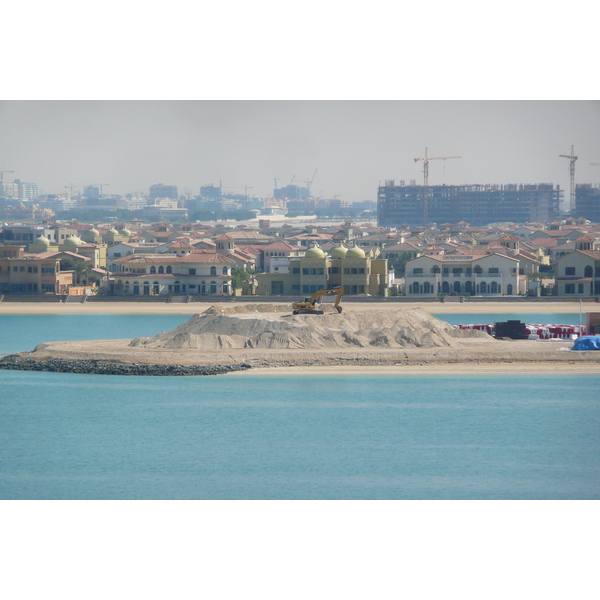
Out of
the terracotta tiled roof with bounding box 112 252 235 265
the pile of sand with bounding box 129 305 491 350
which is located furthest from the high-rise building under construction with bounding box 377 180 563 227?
the pile of sand with bounding box 129 305 491 350

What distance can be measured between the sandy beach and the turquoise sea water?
77.3 feet

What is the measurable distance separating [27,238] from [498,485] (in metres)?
85.1

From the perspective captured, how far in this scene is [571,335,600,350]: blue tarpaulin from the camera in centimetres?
3978

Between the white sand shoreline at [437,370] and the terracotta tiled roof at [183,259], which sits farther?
the terracotta tiled roof at [183,259]

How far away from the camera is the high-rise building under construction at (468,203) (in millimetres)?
170500

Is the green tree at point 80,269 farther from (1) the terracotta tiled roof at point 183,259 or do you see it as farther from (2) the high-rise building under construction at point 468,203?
(2) the high-rise building under construction at point 468,203

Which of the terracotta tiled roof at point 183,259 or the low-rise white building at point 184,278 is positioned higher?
the terracotta tiled roof at point 183,259

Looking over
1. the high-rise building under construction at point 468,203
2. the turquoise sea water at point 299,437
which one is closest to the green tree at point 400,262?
the turquoise sea water at point 299,437

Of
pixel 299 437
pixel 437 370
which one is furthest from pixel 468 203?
pixel 299 437

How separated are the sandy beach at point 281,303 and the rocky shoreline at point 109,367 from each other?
2164 cm

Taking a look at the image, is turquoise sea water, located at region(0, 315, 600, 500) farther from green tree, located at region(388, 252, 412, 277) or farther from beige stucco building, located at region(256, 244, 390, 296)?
green tree, located at region(388, 252, 412, 277)

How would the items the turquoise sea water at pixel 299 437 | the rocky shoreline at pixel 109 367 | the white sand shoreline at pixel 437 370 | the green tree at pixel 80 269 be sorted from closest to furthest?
the turquoise sea water at pixel 299 437 → the white sand shoreline at pixel 437 370 → the rocky shoreline at pixel 109 367 → the green tree at pixel 80 269

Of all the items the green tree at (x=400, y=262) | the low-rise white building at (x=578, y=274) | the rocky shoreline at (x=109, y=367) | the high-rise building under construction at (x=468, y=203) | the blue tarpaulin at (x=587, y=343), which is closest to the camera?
the rocky shoreline at (x=109, y=367)

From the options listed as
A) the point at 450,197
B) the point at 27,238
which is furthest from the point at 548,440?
the point at 450,197
